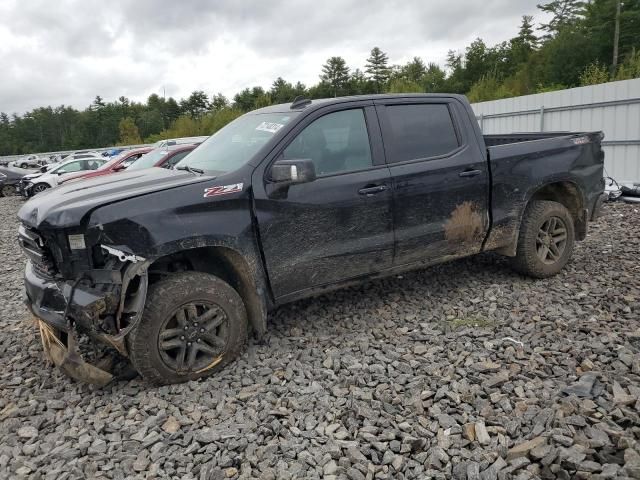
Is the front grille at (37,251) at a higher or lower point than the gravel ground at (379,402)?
higher

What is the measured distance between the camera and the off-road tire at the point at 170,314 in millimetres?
3348

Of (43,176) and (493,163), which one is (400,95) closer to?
(493,163)

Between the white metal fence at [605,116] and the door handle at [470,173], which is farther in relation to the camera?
the white metal fence at [605,116]

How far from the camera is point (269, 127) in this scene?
4121mm

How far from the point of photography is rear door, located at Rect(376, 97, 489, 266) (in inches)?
169

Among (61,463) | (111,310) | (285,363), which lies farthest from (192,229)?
(61,463)

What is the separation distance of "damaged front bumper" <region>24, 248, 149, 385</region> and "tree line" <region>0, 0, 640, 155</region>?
21.3 metres

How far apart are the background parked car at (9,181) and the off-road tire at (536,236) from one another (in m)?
21.2

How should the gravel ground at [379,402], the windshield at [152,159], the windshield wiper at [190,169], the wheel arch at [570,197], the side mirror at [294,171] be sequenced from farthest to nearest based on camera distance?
the windshield at [152,159] < the wheel arch at [570,197] < the windshield wiper at [190,169] < the side mirror at [294,171] < the gravel ground at [379,402]

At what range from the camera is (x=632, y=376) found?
10.8 feet

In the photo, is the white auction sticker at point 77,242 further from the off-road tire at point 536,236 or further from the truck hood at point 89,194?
the off-road tire at point 536,236

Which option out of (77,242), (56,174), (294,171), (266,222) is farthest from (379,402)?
(56,174)

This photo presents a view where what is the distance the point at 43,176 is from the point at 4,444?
16671 millimetres

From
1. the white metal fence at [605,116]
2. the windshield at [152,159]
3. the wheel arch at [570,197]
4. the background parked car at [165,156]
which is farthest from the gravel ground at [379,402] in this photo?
the white metal fence at [605,116]
